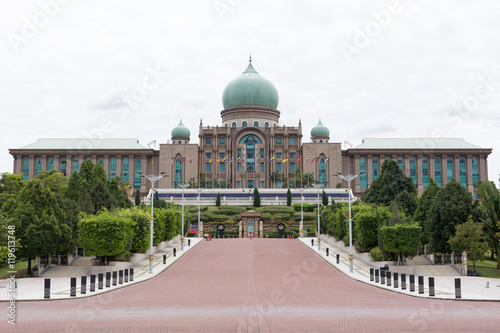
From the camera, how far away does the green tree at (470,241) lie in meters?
38.8

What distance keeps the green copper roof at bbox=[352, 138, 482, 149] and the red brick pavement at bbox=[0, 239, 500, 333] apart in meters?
98.1

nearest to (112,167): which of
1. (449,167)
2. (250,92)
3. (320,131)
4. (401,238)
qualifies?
(250,92)

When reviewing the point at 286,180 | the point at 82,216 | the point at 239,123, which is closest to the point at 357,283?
the point at 82,216

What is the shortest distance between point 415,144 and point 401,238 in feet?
315

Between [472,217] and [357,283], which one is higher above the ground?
[472,217]

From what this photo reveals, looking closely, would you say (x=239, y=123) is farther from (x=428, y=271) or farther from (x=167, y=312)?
(x=167, y=312)

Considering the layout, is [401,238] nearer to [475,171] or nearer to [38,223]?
[38,223]

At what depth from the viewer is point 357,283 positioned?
32.1 meters

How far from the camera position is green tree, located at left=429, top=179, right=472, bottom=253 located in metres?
42.6

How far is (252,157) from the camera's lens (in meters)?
125

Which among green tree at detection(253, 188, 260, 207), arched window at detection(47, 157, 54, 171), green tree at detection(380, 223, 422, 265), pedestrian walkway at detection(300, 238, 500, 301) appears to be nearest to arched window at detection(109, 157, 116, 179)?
arched window at detection(47, 157, 54, 171)

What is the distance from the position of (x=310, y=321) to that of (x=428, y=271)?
983 inches

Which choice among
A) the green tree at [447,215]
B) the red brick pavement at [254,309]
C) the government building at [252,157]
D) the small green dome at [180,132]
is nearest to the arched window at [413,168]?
the government building at [252,157]

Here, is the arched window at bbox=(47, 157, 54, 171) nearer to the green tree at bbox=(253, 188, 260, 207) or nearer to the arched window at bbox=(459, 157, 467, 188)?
the green tree at bbox=(253, 188, 260, 207)
